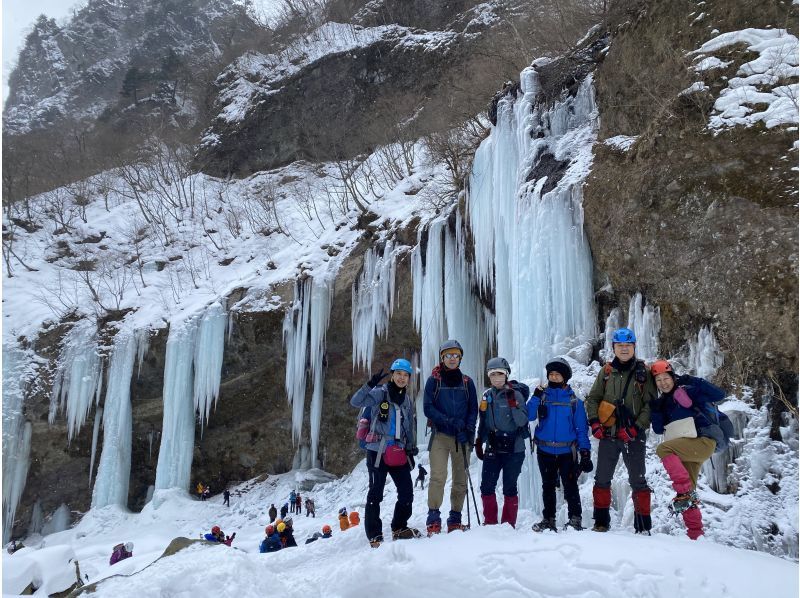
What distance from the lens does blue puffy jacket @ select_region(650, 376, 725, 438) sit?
140 inches

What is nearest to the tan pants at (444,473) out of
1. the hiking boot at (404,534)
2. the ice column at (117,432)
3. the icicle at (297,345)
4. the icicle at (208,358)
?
the hiking boot at (404,534)

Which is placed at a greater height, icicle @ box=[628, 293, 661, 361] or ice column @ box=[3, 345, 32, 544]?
icicle @ box=[628, 293, 661, 361]

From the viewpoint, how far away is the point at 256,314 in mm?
14133

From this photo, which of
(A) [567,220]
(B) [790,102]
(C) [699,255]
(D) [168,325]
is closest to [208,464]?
(D) [168,325]

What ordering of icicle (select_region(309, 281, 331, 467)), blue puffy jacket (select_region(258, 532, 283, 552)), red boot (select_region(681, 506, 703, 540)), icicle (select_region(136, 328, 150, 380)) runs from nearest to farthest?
red boot (select_region(681, 506, 703, 540)) → blue puffy jacket (select_region(258, 532, 283, 552)) → icicle (select_region(309, 281, 331, 467)) → icicle (select_region(136, 328, 150, 380))

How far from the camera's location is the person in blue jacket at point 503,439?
3979mm

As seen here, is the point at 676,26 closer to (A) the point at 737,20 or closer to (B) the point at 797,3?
(A) the point at 737,20

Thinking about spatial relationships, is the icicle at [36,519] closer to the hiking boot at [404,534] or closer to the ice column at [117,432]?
the ice column at [117,432]

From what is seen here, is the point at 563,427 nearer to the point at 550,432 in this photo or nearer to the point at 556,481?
the point at 550,432

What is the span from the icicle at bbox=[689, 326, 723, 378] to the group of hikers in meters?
1.24

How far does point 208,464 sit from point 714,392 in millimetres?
14400

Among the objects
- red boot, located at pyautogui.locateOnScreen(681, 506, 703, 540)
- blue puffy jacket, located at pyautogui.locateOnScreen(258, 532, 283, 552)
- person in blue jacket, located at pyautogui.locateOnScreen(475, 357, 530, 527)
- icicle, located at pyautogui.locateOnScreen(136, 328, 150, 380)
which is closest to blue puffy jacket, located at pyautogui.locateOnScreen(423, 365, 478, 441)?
person in blue jacket, located at pyautogui.locateOnScreen(475, 357, 530, 527)

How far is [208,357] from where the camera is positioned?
13.9 metres

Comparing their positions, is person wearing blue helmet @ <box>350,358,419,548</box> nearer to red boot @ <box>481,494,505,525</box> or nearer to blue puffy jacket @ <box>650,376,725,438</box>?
red boot @ <box>481,494,505,525</box>
